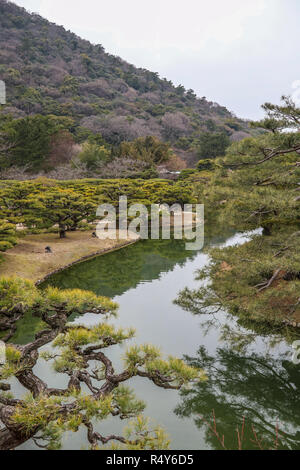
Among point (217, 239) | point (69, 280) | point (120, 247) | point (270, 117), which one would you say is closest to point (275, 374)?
point (270, 117)

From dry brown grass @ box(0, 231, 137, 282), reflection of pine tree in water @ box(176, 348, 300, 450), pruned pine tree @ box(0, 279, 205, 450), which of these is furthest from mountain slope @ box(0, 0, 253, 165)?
pruned pine tree @ box(0, 279, 205, 450)

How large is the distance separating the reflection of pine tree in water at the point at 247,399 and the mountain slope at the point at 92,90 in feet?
92.1

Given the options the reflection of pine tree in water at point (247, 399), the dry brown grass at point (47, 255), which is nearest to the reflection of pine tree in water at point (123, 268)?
the dry brown grass at point (47, 255)

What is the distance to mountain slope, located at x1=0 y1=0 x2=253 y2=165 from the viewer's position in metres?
30.9

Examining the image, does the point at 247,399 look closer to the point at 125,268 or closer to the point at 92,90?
the point at 125,268

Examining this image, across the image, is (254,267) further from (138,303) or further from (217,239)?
(217,239)

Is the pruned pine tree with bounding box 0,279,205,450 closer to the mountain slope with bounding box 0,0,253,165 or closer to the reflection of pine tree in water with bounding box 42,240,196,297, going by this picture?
the reflection of pine tree in water with bounding box 42,240,196,297

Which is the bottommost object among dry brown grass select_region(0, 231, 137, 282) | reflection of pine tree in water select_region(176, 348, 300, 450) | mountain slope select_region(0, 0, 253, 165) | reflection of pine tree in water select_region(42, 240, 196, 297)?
reflection of pine tree in water select_region(176, 348, 300, 450)

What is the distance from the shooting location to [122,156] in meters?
22.4

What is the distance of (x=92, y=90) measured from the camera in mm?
40031

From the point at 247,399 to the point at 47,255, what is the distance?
6.56 m

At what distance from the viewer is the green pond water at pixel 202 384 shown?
3170 millimetres

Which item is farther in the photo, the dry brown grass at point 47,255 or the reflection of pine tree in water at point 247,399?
the dry brown grass at point 47,255

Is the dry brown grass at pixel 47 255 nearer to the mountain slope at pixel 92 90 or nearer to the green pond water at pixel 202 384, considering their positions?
the green pond water at pixel 202 384
